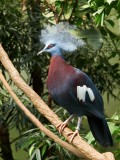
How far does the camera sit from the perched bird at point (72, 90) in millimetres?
1022

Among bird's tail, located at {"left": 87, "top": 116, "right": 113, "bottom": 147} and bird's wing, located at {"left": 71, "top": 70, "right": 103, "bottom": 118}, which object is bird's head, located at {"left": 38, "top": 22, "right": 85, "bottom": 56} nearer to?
bird's wing, located at {"left": 71, "top": 70, "right": 103, "bottom": 118}

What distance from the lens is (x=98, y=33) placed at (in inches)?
57.7

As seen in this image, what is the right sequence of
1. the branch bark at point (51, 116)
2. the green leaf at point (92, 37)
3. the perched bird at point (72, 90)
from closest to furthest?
the branch bark at point (51, 116)
the perched bird at point (72, 90)
the green leaf at point (92, 37)

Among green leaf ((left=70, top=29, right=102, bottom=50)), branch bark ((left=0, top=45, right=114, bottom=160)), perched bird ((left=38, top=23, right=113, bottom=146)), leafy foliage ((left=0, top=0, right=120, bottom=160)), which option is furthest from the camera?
leafy foliage ((left=0, top=0, right=120, bottom=160))

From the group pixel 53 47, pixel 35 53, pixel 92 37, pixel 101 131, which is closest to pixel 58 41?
pixel 53 47

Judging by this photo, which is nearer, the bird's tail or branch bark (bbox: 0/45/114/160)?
branch bark (bbox: 0/45/114/160)

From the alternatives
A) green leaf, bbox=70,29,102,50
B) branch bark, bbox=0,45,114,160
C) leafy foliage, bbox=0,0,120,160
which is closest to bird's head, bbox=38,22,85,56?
branch bark, bbox=0,45,114,160

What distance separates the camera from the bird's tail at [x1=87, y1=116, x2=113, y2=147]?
1028 millimetres

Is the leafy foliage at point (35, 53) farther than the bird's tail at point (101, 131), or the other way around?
the leafy foliage at point (35, 53)

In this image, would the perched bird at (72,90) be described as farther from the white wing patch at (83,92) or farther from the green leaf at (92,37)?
the green leaf at (92,37)

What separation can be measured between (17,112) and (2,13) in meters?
0.47

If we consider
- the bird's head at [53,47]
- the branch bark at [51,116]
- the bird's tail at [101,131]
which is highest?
the bird's head at [53,47]

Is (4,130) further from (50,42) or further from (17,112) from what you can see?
(50,42)

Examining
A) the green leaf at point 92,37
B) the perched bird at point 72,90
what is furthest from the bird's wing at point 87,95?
the green leaf at point 92,37
